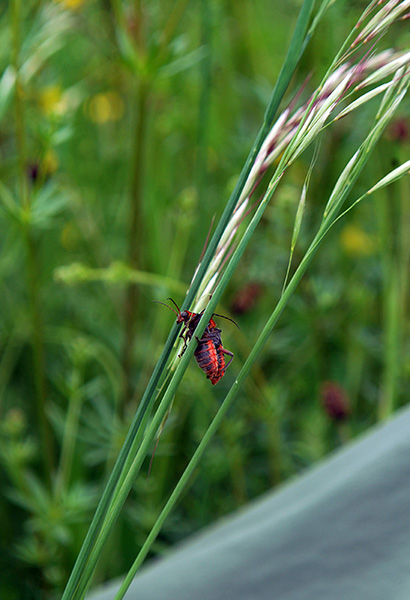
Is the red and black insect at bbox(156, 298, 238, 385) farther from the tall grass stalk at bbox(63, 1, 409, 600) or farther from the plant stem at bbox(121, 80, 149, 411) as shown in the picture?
the plant stem at bbox(121, 80, 149, 411)

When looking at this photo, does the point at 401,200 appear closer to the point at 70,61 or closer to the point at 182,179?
the point at 182,179

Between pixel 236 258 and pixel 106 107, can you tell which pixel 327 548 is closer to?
pixel 236 258

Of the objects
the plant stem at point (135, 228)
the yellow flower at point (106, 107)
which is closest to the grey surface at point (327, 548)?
the plant stem at point (135, 228)

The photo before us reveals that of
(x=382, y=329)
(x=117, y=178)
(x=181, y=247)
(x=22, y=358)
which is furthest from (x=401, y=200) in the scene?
(x=22, y=358)

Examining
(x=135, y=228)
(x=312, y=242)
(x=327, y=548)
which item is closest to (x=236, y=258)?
(x=312, y=242)

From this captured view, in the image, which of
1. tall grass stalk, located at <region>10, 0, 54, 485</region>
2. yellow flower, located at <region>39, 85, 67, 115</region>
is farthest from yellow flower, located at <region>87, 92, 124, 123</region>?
tall grass stalk, located at <region>10, 0, 54, 485</region>
